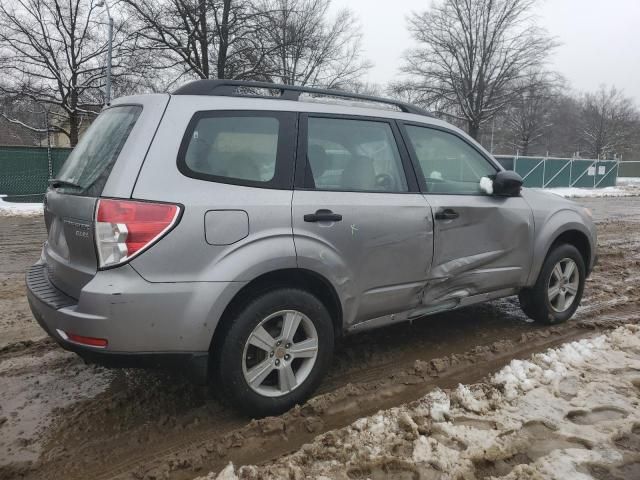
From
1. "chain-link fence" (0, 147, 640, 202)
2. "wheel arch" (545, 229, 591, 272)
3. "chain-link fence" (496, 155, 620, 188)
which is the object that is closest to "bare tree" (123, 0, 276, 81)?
"chain-link fence" (0, 147, 640, 202)

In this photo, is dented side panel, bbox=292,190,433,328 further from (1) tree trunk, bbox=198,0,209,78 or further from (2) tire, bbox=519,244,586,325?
(1) tree trunk, bbox=198,0,209,78

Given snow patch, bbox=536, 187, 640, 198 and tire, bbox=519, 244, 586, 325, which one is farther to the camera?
snow patch, bbox=536, 187, 640, 198

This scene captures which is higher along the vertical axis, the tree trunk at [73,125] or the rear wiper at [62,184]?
the tree trunk at [73,125]

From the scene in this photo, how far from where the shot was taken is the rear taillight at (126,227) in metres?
2.50

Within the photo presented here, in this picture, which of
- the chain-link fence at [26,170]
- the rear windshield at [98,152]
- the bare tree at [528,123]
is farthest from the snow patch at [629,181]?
the rear windshield at [98,152]

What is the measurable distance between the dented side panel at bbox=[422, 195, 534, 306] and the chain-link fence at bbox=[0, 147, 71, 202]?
1684 centimetres

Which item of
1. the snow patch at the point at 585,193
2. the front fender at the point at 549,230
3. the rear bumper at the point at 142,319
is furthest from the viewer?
the snow patch at the point at 585,193

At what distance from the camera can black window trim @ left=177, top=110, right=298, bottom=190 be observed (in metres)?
2.72

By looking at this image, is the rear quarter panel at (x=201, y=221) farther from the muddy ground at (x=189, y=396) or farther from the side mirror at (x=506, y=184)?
the side mirror at (x=506, y=184)

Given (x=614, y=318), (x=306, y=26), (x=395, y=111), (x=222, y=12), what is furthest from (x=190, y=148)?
(x=306, y=26)

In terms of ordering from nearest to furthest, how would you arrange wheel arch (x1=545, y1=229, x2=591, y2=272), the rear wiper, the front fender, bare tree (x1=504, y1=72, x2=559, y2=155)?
the rear wiper
the front fender
wheel arch (x1=545, y1=229, x2=591, y2=272)
bare tree (x1=504, y1=72, x2=559, y2=155)

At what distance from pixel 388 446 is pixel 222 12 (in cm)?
1707

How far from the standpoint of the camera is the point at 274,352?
9.52 feet

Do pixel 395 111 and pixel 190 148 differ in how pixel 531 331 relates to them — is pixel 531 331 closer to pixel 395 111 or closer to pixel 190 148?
pixel 395 111
